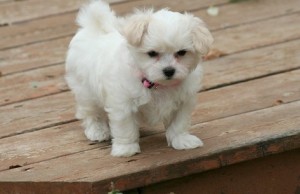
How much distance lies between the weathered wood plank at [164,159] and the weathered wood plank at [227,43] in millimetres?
1382

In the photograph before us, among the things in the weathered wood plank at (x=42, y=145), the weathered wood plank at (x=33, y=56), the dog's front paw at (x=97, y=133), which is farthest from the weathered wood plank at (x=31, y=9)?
the dog's front paw at (x=97, y=133)

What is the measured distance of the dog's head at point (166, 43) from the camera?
322cm

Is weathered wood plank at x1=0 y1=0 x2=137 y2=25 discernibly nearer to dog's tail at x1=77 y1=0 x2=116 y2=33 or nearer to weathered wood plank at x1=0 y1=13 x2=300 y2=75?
weathered wood plank at x1=0 y1=13 x2=300 y2=75

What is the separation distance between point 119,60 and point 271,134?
75cm

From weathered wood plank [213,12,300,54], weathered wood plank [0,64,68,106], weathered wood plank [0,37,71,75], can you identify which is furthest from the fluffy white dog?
weathered wood plank [213,12,300,54]

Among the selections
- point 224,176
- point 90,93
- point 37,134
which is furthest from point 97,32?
point 224,176

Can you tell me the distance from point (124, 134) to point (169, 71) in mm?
424

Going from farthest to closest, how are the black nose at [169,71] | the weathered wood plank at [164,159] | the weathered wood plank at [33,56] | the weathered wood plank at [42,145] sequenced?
the weathered wood plank at [33,56], the weathered wood plank at [42,145], the weathered wood plank at [164,159], the black nose at [169,71]

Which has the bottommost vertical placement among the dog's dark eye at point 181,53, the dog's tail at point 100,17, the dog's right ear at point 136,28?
the dog's dark eye at point 181,53

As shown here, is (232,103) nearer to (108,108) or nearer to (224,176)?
(224,176)

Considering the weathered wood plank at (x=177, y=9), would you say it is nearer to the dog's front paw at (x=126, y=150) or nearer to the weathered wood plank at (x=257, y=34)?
the weathered wood plank at (x=257, y=34)

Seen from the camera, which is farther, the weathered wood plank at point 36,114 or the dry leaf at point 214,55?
the dry leaf at point 214,55

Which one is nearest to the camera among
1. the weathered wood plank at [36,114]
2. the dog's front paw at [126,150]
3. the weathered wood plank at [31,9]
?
the dog's front paw at [126,150]

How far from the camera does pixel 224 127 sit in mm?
3760
